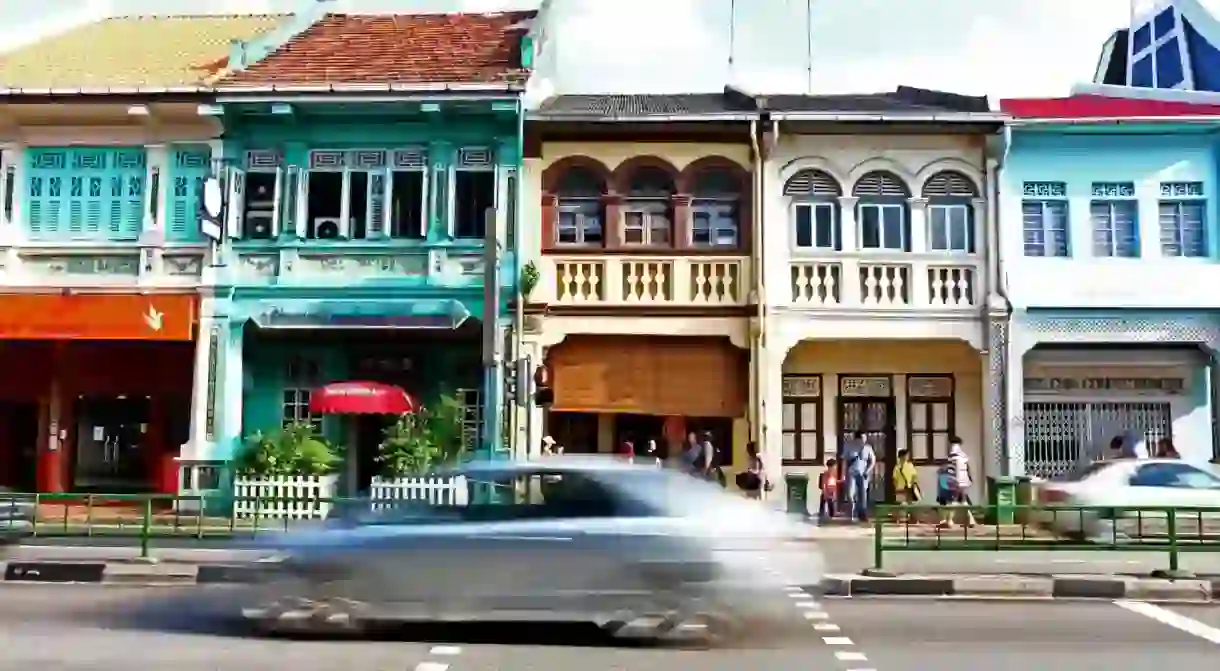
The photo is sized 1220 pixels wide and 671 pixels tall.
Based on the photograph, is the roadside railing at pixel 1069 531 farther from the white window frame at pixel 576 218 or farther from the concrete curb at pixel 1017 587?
the white window frame at pixel 576 218

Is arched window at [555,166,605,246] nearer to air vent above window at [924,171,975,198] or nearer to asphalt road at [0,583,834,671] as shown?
air vent above window at [924,171,975,198]

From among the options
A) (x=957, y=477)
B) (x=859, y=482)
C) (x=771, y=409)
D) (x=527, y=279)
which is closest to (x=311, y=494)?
(x=527, y=279)

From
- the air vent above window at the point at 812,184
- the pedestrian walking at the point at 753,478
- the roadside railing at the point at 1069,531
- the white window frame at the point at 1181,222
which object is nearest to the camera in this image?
the roadside railing at the point at 1069,531

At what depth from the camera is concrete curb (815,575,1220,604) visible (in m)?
13.4

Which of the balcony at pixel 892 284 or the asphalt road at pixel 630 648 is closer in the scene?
the asphalt road at pixel 630 648

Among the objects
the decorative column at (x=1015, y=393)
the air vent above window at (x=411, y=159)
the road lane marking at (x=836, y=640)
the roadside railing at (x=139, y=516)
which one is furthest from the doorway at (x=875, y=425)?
the road lane marking at (x=836, y=640)

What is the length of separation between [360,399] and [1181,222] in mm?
14370

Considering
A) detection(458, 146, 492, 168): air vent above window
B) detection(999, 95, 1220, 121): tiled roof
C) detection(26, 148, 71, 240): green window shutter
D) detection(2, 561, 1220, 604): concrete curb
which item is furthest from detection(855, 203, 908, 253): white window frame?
detection(26, 148, 71, 240): green window shutter

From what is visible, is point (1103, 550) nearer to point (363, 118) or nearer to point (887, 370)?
point (887, 370)

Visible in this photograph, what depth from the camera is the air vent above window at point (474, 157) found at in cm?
2066

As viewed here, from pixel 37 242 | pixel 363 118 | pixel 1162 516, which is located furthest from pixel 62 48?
pixel 1162 516

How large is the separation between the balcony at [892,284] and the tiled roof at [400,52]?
6.16 m

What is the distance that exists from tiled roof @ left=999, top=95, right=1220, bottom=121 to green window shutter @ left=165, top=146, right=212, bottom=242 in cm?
1406

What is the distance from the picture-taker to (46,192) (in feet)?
68.5
